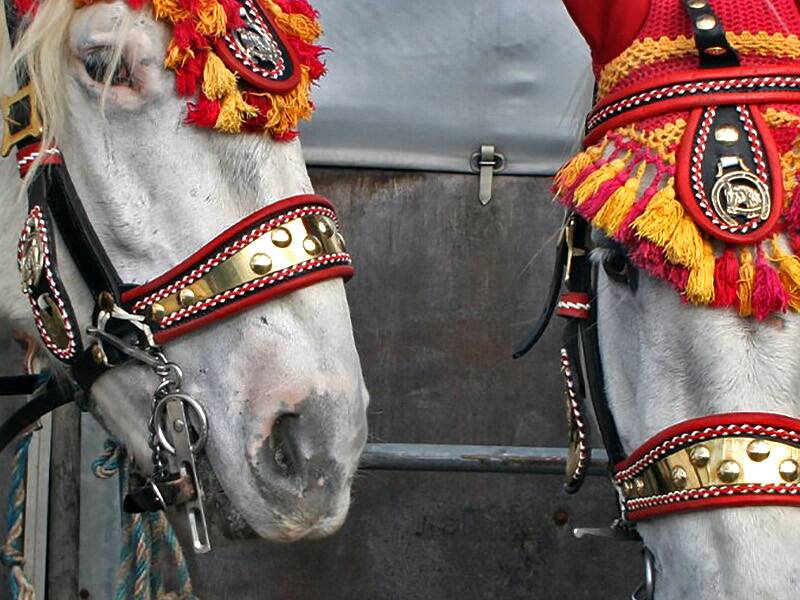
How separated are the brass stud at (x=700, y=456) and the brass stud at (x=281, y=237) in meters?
0.58

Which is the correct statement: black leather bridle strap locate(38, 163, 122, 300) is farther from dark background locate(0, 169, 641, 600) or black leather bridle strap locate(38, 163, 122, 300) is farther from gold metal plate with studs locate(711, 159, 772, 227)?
dark background locate(0, 169, 641, 600)

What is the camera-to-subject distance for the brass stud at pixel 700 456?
1.47 metres

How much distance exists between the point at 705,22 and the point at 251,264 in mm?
702

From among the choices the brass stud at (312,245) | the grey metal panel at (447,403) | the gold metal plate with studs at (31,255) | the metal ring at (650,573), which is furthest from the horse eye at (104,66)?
the grey metal panel at (447,403)

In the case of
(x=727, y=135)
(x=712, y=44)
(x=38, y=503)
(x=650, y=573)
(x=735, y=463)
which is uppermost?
(x=712, y=44)

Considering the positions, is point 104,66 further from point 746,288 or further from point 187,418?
point 746,288

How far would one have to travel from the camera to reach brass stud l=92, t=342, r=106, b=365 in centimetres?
155

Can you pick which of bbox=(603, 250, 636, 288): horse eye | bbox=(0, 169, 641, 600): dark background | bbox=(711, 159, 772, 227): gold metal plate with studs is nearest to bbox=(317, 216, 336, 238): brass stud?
bbox=(603, 250, 636, 288): horse eye

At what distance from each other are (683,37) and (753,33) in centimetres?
9

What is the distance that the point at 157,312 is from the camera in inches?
59.4

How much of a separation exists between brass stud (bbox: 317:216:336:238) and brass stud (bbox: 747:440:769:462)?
0.61 metres

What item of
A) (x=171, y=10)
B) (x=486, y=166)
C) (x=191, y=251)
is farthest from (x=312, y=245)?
(x=486, y=166)

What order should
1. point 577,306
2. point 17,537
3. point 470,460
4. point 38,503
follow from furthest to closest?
point 38,503, point 470,460, point 17,537, point 577,306

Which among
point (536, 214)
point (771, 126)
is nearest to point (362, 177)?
point (536, 214)
